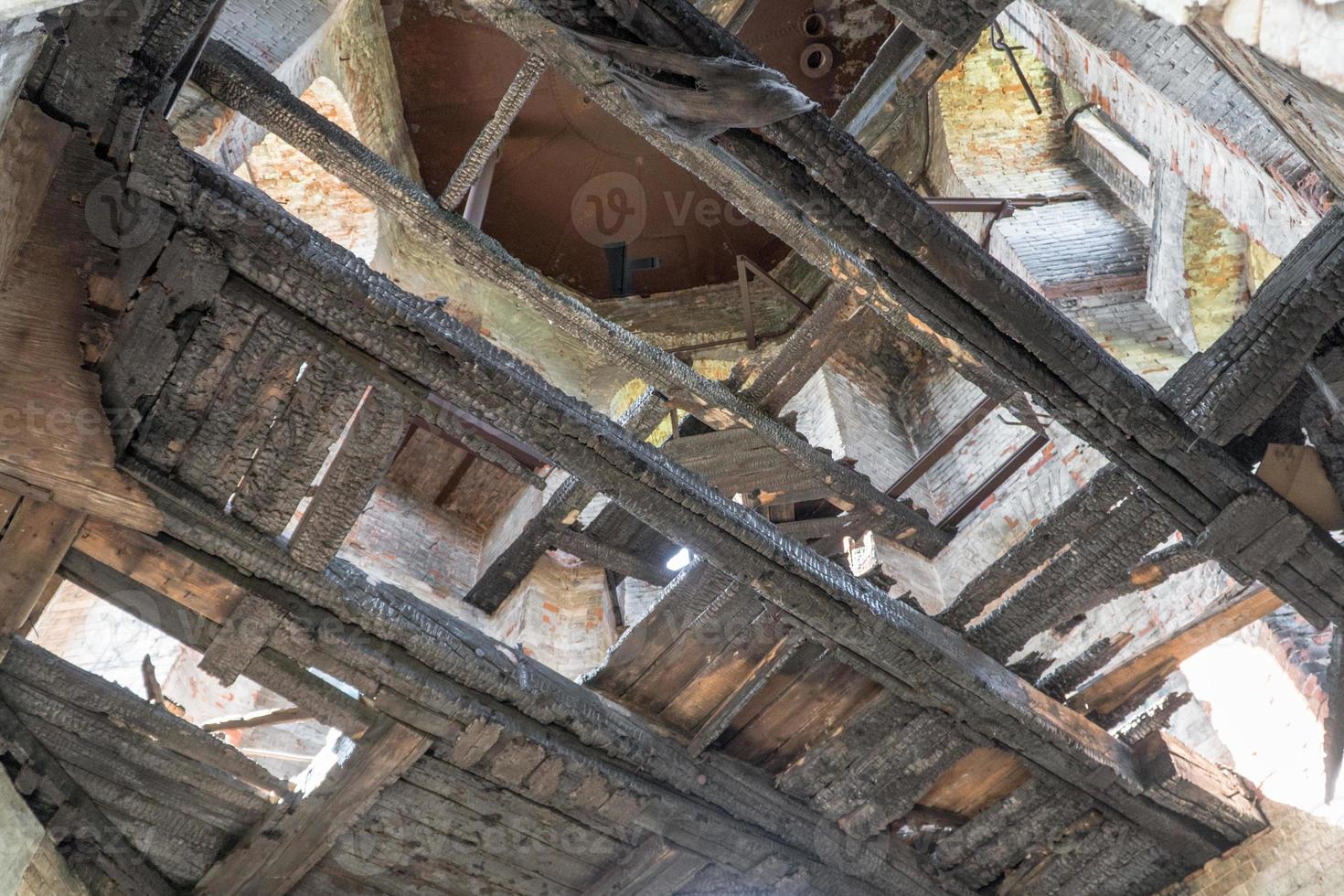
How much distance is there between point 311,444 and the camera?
11.2 ft

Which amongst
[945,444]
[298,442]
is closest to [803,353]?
[945,444]

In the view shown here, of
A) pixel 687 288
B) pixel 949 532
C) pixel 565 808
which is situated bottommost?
pixel 565 808

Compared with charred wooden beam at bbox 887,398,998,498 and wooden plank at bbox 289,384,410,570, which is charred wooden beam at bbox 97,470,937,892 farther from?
charred wooden beam at bbox 887,398,998,498

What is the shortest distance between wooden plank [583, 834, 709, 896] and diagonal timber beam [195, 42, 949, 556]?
2.18 metres

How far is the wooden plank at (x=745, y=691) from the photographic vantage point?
168 inches

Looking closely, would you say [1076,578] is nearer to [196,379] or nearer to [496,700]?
[496,700]

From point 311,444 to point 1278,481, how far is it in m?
3.20

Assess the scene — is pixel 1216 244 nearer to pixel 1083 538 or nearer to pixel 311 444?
pixel 1083 538

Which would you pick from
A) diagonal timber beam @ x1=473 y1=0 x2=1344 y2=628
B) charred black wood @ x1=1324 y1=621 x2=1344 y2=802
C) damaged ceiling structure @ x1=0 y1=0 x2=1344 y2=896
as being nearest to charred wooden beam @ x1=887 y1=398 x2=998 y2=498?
damaged ceiling structure @ x1=0 y1=0 x2=1344 y2=896

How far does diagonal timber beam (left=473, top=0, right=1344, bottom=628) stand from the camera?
284 cm

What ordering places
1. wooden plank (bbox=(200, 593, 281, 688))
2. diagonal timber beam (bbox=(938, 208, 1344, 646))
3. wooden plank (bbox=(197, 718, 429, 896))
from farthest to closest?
wooden plank (bbox=(197, 718, 429, 896)) < wooden plank (bbox=(200, 593, 281, 688)) < diagonal timber beam (bbox=(938, 208, 1344, 646))

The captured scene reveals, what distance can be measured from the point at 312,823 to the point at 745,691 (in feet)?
5.90

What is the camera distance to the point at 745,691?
434 cm

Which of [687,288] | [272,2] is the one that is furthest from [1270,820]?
[687,288]
